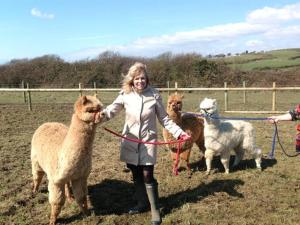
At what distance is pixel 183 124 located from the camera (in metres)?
6.09

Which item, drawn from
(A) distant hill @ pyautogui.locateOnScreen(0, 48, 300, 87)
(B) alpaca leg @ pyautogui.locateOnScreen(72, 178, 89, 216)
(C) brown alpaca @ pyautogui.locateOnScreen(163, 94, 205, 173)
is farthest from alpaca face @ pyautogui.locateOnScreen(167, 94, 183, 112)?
(A) distant hill @ pyautogui.locateOnScreen(0, 48, 300, 87)

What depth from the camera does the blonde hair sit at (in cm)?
390

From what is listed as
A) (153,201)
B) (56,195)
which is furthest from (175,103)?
(56,195)

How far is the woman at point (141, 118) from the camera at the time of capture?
396cm

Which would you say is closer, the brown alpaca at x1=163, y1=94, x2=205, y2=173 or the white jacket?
the white jacket

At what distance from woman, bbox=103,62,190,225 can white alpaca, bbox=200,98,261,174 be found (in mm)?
1641

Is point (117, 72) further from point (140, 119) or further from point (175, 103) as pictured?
point (140, 119)

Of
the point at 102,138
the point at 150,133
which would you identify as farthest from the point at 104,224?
the point at 102,138

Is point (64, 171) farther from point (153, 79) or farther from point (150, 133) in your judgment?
point (153, 79)

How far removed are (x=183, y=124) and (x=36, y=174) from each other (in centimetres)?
256

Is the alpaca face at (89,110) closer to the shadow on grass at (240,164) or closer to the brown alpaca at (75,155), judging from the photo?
the brown alpaca at (75,155)

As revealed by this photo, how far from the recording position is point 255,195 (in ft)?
16.1

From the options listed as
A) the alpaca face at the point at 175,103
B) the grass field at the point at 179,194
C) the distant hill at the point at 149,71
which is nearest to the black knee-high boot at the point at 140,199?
the grass field at the point at 179,194

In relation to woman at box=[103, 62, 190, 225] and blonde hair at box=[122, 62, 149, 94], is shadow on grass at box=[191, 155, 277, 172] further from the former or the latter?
blonde hair at box=[122, 62, 149, 94]
